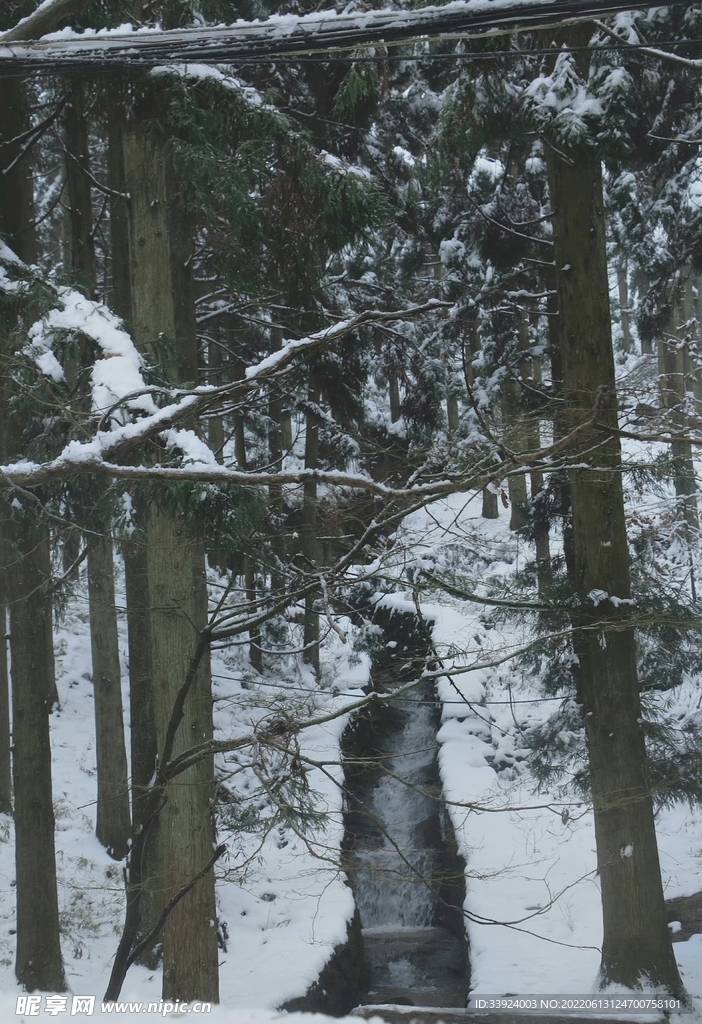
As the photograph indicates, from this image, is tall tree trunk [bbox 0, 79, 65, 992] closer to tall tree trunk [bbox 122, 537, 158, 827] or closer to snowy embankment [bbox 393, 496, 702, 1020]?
tall tree trunk [bbox 122, 537, 158, 827]

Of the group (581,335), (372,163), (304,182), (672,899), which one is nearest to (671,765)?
(672,899)

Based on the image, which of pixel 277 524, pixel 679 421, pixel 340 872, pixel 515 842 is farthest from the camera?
pixel 515 842

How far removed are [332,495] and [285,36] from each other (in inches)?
123

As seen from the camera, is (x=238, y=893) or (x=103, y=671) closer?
(x=238, y=893)

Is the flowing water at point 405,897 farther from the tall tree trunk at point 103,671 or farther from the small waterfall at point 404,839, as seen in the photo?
the tall tree trunk at point 103,671

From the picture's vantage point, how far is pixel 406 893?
37.9 ft

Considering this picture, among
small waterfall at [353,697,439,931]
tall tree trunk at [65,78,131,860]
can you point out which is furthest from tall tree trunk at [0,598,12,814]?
small waterfall at [353,697,439,931]

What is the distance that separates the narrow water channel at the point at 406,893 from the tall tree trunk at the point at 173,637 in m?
1.94

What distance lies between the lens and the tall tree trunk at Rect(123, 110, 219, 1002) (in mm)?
5844

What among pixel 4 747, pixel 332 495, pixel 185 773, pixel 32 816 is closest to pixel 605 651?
pixel 332 495

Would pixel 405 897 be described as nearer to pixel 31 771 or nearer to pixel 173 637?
pixel 31 771

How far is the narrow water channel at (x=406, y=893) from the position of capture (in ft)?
30.7

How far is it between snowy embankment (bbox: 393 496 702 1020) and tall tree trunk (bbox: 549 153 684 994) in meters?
0.44

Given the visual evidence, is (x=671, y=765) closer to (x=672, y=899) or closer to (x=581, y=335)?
(x=672, y=899)
